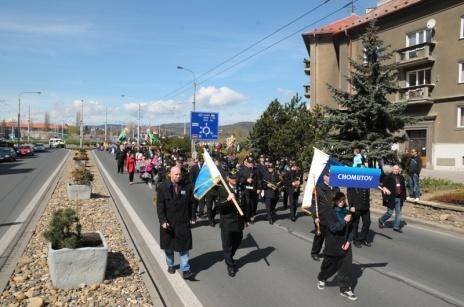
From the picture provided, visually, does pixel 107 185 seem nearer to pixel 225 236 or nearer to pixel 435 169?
pixel 225 236

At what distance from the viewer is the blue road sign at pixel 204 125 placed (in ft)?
94.7

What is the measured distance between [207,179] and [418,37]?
96.2ft

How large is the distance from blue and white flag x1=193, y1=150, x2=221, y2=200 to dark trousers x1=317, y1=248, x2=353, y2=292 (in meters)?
2.28

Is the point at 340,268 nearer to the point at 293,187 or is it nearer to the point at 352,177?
the point at 352,177

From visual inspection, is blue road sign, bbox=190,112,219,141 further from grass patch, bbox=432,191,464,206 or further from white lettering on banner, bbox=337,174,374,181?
white lettering on banner, bbox=337,174,374,181

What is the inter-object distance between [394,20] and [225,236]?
31.3 m

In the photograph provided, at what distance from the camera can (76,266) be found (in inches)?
258

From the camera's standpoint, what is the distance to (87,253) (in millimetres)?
6629

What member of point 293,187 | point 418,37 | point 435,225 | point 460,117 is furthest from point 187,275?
point 418,37

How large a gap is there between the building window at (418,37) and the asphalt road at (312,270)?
2387cm

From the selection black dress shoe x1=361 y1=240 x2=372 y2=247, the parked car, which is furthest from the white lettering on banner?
the parked car

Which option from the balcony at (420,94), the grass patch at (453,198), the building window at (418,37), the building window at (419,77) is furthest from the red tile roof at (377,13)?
the grass patch at (453,198)

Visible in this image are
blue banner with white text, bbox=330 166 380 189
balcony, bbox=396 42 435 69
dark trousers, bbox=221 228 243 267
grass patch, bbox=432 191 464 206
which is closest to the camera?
dark trousers, bbox=221 228 243 267

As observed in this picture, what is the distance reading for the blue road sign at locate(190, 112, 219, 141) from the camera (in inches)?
1137
